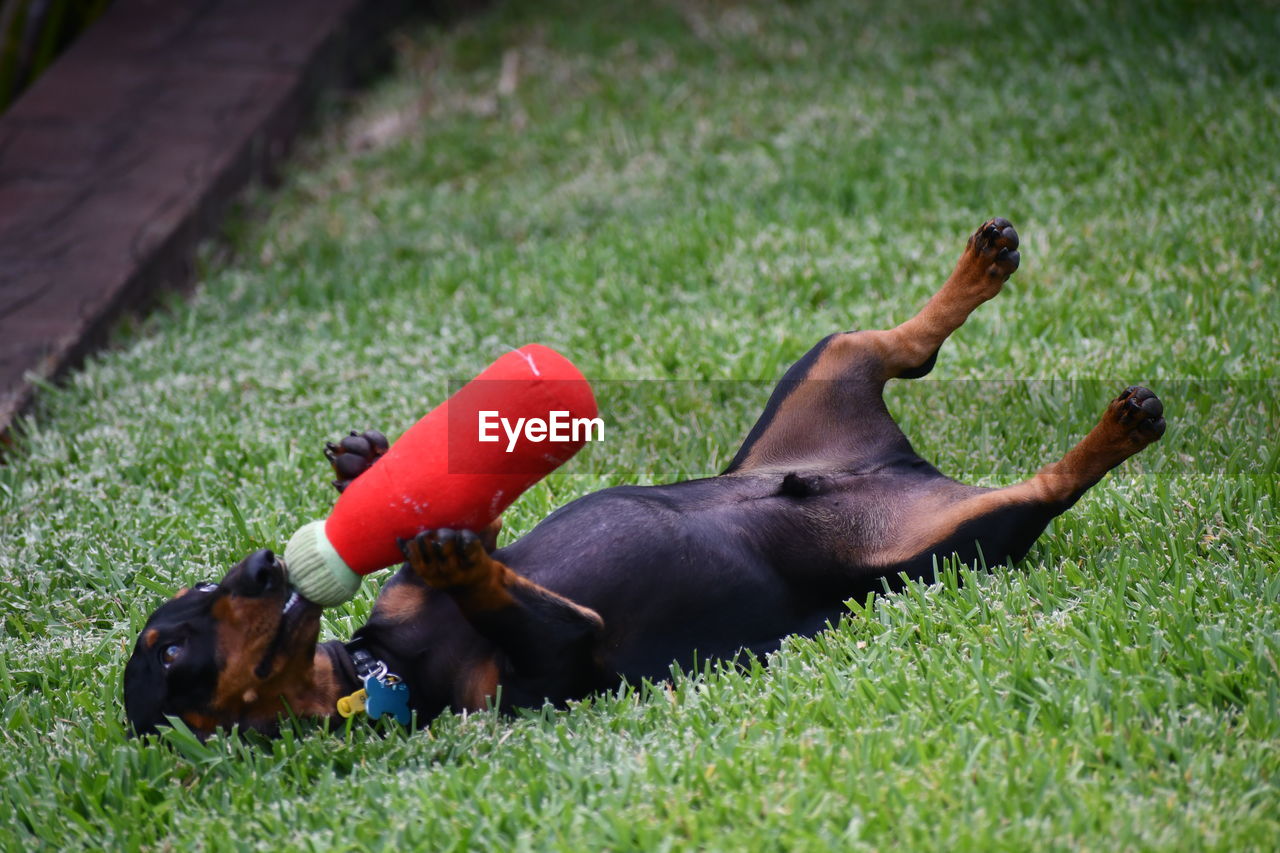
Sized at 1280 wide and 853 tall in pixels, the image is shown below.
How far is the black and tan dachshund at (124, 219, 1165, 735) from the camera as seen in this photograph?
245 centimetres

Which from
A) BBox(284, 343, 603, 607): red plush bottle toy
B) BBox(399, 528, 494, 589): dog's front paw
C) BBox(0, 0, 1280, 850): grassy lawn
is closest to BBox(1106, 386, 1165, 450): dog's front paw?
BBox(0, 0, 1280, 850): grassy lawn

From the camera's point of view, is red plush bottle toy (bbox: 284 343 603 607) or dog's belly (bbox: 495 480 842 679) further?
dog's belly (bbox: 495 480 842 679)

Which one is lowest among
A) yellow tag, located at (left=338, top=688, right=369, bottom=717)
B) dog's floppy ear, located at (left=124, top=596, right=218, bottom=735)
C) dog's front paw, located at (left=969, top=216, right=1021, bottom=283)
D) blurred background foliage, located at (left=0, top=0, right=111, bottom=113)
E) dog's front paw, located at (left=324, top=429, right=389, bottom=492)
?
yellow tag, located at (left=338, top=688, right=369, bottom=717)

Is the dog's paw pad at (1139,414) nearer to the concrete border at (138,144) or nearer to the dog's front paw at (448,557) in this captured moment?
the dog's front paw at (448,557)

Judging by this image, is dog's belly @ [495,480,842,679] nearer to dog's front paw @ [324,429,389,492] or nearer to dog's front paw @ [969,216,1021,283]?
dog's front paw @ [324,429,389,492]

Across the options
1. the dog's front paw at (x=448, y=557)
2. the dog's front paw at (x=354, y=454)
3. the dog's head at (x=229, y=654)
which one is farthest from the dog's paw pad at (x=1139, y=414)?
the dog's head at (x=229, y=654)

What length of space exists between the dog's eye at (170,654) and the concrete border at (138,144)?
2464 mm

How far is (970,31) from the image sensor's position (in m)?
7.16

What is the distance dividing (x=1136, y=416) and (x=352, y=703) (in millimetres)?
1757

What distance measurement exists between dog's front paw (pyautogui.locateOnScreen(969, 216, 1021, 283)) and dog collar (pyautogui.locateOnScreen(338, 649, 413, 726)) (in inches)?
68.1

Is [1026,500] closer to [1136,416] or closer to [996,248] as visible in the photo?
[1136,416]

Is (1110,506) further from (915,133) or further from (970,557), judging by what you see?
(915,133)

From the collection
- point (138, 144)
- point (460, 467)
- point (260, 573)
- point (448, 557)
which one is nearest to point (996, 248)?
point (460, 467)

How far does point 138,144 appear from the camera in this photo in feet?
21.3
